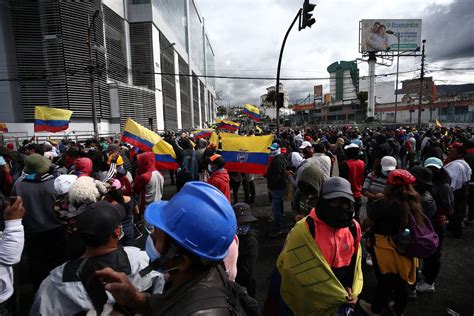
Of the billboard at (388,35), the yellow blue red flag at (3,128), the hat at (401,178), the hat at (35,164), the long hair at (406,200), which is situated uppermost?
the billboard at (388,35)

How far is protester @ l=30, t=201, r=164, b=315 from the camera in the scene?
5.24 ft

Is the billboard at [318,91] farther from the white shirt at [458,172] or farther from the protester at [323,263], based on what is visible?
the protester at [323,263]

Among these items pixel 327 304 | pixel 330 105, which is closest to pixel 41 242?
pixel 327 304

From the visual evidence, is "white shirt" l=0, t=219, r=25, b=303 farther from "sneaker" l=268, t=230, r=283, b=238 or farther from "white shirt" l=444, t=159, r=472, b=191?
"white shirt" l=444, t=159, r=472, b=191

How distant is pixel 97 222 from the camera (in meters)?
1.71

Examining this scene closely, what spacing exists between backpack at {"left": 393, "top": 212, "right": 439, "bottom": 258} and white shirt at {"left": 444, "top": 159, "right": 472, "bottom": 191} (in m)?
3.61

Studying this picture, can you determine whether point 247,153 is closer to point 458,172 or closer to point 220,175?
point 220,175

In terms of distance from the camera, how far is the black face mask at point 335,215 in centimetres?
227

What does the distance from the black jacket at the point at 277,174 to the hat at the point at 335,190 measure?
3.26m

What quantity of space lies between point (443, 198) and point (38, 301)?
497cm

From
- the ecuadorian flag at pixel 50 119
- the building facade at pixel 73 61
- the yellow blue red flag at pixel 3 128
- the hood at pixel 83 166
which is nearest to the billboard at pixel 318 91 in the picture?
the building facade at pixel 73 61

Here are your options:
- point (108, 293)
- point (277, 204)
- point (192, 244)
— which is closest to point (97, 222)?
point (108, 293)

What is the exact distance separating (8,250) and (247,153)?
4.78 m

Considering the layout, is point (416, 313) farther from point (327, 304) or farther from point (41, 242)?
point (41, 242)
